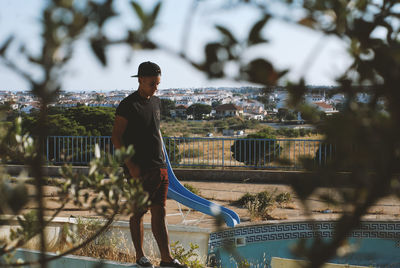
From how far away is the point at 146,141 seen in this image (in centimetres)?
339

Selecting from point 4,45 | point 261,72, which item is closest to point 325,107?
point 261,72

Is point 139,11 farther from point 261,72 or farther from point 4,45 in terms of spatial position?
point 4,45

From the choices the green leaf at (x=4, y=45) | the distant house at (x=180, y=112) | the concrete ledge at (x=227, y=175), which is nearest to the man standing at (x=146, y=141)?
the green leaf at (x=4, y=45)

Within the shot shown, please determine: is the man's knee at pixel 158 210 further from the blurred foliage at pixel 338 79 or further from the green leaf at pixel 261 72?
the green leaf at pixel 261 72

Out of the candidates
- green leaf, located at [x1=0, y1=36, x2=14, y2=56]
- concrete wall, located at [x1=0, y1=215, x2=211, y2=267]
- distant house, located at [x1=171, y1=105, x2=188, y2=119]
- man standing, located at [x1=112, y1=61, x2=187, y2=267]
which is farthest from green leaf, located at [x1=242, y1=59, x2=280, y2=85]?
distant house, located at [x1=171, y1=105, x2=188, y2=119]

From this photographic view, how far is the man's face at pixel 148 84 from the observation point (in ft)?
11.1

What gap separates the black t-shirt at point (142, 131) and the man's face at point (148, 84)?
53 mm

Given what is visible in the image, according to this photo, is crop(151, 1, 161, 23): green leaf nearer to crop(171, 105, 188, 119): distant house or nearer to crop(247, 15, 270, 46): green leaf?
crop(247, 15, 270, 46): green leaf

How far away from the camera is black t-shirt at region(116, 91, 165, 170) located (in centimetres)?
332

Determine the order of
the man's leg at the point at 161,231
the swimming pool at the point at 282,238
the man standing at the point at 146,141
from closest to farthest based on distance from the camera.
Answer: the man standing at the point at 146,141 < the man's leg at the point at 161,231 < the swimming pool at the point at 282,238

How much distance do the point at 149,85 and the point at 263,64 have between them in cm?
274

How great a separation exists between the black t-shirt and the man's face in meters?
0.05

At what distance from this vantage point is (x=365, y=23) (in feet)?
2.61

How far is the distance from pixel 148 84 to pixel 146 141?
0.41m
